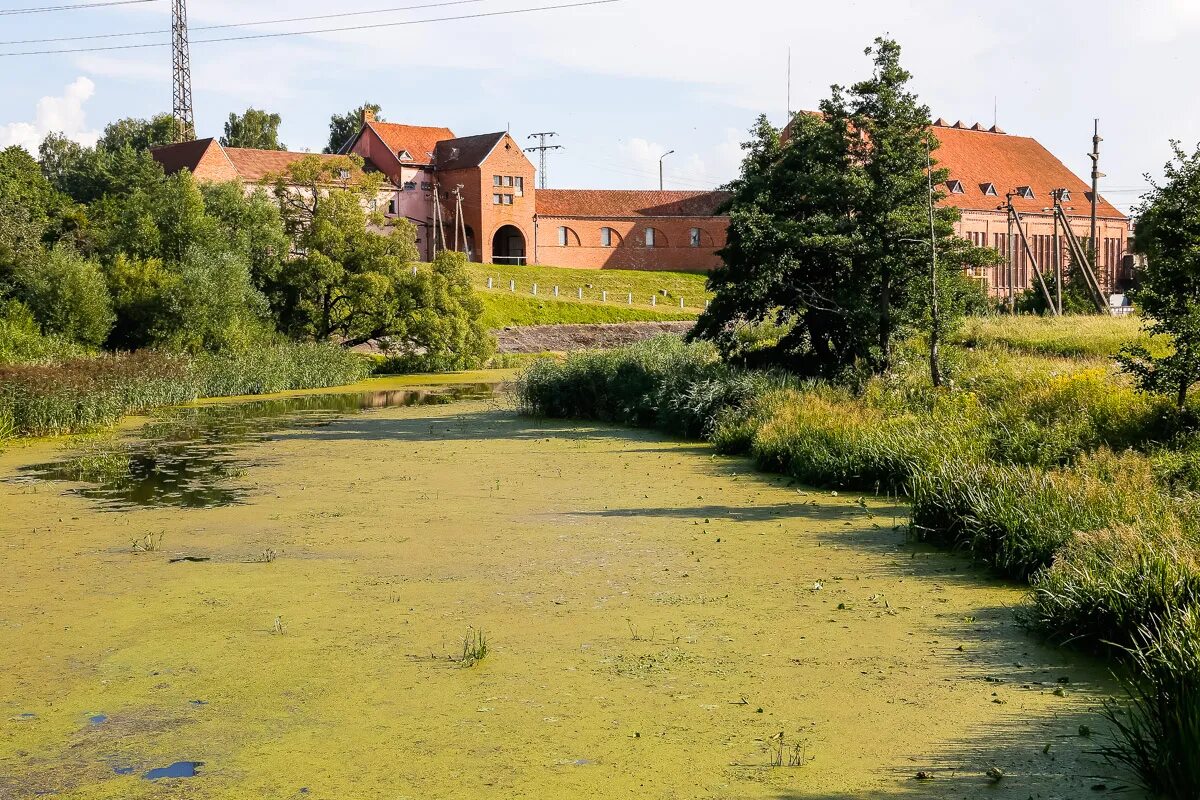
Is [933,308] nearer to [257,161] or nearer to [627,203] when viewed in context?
[257,161]

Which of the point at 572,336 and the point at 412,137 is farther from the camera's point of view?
the point at 412,137

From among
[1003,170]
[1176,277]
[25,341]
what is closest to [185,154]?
[25,341]

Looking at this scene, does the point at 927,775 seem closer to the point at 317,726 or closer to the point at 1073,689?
the point at 1073,689

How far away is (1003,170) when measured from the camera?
79812 millimetres

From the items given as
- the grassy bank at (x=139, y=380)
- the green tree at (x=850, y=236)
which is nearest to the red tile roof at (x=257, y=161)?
the grassy bank at (x=139, y=380)

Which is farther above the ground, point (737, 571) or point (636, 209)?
point (636, 209)

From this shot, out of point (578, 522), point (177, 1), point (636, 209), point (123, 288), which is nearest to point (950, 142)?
point (636, 209)

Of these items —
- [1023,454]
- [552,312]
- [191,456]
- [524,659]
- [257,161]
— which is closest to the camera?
[524,659]

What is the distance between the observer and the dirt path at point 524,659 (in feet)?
20.4

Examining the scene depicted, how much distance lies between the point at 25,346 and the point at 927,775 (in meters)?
29.9

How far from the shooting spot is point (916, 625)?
346 inches

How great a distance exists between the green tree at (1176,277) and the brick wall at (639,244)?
6385cm

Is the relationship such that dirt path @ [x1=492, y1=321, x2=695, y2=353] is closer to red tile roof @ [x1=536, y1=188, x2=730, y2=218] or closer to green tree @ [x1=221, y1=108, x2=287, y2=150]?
red tile roof @ [x1=536, y1=188, x2=730, y2=218]

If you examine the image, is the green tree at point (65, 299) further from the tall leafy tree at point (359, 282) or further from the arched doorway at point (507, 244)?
the arched doorway at point (507, 244)
